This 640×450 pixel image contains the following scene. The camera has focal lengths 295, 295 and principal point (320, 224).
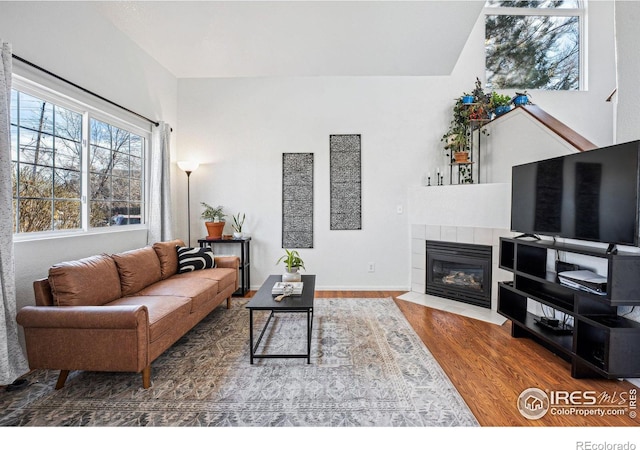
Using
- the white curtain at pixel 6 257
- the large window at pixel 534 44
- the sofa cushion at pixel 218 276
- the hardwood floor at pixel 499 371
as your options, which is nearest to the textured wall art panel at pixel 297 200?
the sofa cushion at pixel 218 276

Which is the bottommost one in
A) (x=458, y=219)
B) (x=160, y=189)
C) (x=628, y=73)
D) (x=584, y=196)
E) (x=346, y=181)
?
(x=458, y=219)

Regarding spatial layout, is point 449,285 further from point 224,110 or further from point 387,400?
point 224,110

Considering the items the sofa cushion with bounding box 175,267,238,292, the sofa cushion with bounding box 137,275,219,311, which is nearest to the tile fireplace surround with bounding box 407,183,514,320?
the sofa cushion with bounding box 175,267,238,292

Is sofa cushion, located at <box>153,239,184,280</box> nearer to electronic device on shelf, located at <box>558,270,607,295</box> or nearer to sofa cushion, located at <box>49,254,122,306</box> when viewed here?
sofa cushion, located at <box>49,254,122,306</box>

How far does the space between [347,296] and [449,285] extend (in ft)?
4.36

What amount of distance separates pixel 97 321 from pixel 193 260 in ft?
5.14

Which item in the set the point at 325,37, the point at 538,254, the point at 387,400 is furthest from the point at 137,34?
the point at 538,254

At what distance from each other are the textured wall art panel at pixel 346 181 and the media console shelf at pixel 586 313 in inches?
79.9

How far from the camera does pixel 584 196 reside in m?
2.12

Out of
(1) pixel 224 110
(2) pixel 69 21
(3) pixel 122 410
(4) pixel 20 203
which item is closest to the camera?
(3) pixel 122 410

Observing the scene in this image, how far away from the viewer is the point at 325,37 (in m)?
3.34

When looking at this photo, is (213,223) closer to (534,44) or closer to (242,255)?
(242,255)

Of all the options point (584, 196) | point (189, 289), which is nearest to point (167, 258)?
point (189, 289)

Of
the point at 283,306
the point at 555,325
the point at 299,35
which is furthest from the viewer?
the point at 299,35
